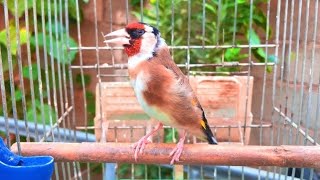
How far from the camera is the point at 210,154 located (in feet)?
2.87

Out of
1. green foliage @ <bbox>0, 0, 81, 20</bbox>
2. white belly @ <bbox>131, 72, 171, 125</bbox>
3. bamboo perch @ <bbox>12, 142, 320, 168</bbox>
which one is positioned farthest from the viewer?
green foliage @ <bbox>0, 0, 81, 20</bbox>

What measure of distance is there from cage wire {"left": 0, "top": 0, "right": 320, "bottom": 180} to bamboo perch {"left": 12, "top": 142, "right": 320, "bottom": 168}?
284mm

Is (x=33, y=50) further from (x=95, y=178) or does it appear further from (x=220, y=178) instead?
(x=220, y=178)

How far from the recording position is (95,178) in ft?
6.49

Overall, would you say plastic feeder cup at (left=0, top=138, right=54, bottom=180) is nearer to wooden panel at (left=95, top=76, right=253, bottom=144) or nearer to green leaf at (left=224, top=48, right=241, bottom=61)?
wooden panel at (left=95, top=76, right=253, bottom=144)

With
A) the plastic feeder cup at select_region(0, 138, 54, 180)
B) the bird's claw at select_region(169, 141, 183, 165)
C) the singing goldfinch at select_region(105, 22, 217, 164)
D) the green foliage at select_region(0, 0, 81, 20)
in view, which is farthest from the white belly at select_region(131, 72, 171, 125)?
the green foliage at select_region(0, 0, 81, 20)

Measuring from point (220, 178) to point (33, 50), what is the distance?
934 millimetres

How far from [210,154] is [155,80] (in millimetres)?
197

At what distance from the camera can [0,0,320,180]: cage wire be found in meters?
1.31

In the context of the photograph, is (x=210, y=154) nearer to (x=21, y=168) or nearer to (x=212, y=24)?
(x=21, y=168)

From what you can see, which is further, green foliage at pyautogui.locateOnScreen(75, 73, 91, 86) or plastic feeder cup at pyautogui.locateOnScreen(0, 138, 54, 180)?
green foliage at pyautogui.locateOnScreen(75, 73, 91, 86)

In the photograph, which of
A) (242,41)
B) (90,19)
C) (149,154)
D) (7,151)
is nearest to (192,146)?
(149,154)

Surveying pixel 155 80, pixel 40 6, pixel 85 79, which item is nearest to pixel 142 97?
pixel 155 80

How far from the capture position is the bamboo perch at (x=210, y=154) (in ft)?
2.78
